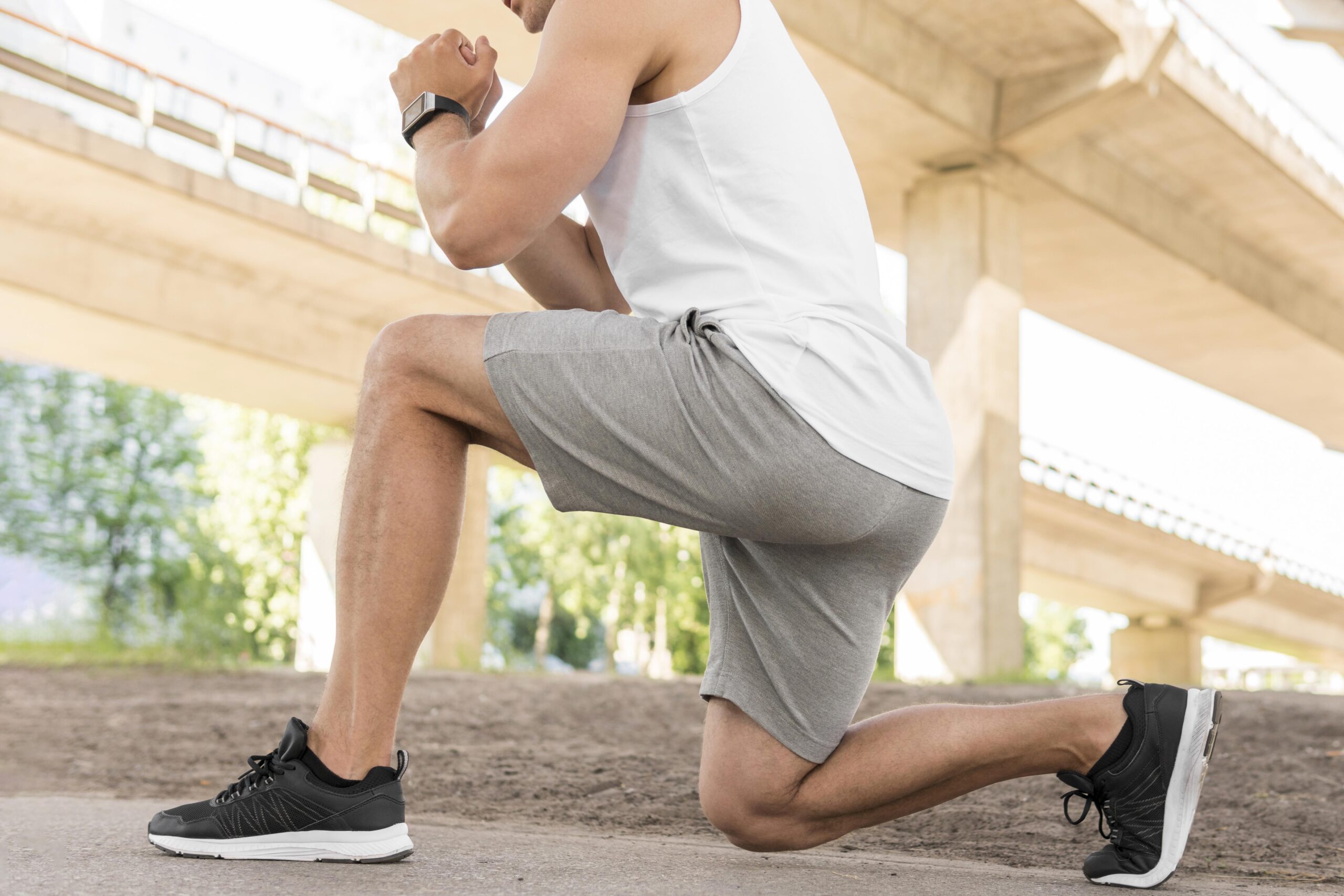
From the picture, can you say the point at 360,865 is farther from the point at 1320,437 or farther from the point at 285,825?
the point at 1320,437

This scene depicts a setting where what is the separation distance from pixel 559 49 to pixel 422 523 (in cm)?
83

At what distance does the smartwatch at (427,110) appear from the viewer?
2277mm

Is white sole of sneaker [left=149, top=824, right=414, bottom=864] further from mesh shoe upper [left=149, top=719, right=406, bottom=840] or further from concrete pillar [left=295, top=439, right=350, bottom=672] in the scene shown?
concrete pillar [left=295, top=439, right=350, bottom=672]

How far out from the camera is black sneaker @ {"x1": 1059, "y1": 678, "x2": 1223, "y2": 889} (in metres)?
2.25

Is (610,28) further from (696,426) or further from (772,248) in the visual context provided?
(696,426)

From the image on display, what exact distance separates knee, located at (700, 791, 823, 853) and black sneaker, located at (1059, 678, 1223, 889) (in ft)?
1.79

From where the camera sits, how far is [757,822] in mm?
2426

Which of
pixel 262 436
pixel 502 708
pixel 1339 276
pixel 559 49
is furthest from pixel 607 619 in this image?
pixel 559 49

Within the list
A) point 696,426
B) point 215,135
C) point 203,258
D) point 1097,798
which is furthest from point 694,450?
point 203,258

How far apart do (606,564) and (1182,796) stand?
27.4 meters

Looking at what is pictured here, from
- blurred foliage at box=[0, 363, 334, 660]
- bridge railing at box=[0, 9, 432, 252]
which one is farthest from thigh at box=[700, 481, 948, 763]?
blurred foliage at box=[0, 363, 334, 660]

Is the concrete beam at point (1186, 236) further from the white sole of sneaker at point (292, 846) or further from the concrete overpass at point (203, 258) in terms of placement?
the white sole of sneaker at point (292, 846)

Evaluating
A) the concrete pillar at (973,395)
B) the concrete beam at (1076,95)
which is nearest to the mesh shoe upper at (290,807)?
the concrete pillar at (973,395)

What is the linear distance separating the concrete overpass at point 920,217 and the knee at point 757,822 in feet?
34.8
